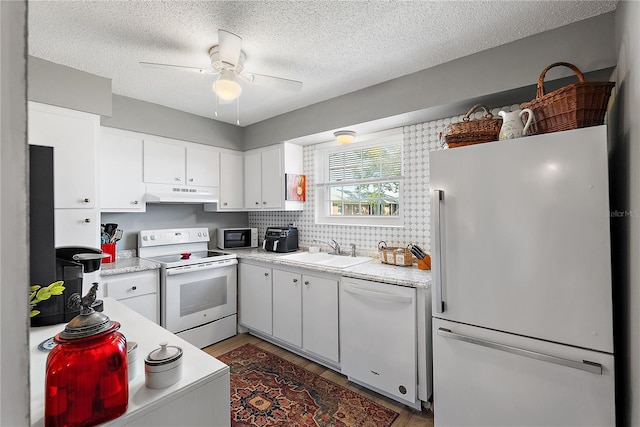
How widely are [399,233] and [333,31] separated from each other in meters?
1.73

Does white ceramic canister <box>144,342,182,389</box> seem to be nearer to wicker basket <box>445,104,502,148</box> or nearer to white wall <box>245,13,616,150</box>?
wicker basket <box>445,104,502,148</box>

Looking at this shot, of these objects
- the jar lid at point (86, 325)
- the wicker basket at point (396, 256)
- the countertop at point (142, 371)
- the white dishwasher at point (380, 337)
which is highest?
the jar lid at point (86, 325)

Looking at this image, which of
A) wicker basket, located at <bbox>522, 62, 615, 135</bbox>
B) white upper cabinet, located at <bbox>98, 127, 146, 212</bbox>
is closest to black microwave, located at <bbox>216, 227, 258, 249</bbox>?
white upper cabinet, located at <bbox>98, 127, 146, 212</bbox>

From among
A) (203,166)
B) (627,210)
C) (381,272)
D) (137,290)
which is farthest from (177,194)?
(627,210)

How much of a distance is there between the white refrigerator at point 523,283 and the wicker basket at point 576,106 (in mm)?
92

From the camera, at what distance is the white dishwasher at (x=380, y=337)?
1.98 meters

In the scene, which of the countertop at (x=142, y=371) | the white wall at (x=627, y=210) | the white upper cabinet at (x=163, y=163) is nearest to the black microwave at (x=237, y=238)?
the white upper cabinet at (x=163, y=163)

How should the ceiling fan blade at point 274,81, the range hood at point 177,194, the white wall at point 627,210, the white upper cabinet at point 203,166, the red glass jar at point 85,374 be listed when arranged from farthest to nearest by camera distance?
the white upper cabinet at point 203,166 → the range hood at point 177,194 → the ceiling fan blade at point 274,81 → the white wall at point 627,210 → the red glass jar at point 85,374

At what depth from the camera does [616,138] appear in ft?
5.04

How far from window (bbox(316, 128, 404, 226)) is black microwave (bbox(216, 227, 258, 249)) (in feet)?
3.21

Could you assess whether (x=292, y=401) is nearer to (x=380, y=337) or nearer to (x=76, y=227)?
(x=380, y=337)

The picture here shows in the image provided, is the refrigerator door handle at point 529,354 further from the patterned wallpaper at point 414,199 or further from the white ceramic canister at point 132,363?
the white ceramic canister at point 132,363

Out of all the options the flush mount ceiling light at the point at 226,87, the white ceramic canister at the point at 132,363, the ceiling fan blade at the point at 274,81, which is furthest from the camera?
the ceiling fan blade at the point at 274,81

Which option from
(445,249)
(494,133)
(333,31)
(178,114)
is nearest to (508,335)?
(445,249)
